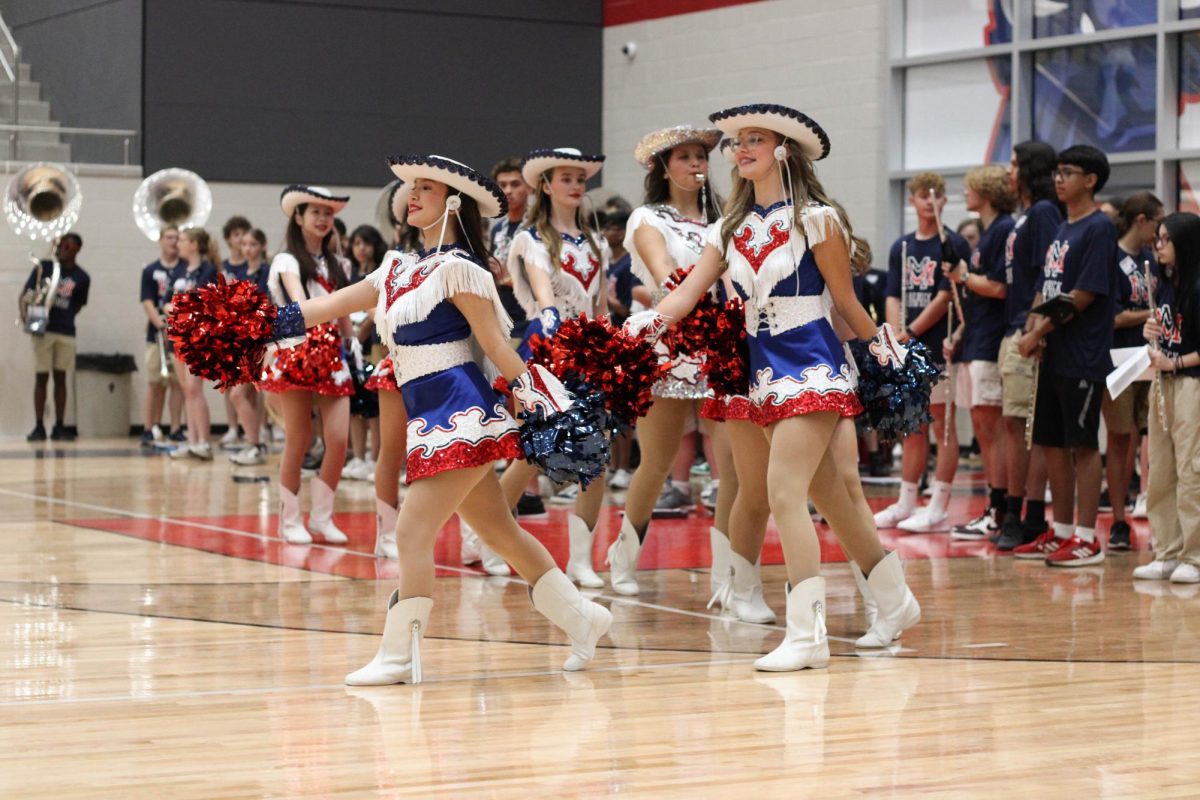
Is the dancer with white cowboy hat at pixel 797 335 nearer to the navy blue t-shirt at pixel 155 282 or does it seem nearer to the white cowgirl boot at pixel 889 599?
the white cowgirl boot at pixel 889 599

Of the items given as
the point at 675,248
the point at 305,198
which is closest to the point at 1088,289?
the point at 675,248

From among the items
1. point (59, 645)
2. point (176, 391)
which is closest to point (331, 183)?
point (176, 391)

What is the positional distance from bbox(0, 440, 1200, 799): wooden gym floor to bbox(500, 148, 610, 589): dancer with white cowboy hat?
39cm

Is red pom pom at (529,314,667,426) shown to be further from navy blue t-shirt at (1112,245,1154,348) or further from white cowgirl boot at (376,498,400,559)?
navy blue t-shirt at (1112,245,1154,348)

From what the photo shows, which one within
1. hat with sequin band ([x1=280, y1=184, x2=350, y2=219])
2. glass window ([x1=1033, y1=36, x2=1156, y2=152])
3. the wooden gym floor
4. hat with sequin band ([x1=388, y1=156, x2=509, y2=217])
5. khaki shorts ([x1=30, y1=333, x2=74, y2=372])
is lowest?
the wooden gym floor

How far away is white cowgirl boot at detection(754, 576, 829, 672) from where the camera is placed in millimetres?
4871

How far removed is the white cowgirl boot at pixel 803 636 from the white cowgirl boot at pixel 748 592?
2.62 feet

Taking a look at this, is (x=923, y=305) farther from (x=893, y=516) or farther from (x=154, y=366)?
(x=154, y=366)

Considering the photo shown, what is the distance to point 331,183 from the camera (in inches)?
648

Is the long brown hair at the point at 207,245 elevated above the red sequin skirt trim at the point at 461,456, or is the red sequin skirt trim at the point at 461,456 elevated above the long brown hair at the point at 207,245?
the long brown hair at the point at 207,245

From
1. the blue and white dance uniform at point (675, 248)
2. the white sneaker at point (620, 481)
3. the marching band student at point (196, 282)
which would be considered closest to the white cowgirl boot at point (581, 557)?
the blue and white dance uniform at point (675, 248)

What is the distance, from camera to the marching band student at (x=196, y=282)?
13.1 m

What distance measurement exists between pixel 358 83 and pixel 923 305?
30.6 feet

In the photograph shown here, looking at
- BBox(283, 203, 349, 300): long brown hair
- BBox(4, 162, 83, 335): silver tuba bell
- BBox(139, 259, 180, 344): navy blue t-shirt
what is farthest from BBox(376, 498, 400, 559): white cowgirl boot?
BBox(4, 162, 83, 335): silver tuba bell
